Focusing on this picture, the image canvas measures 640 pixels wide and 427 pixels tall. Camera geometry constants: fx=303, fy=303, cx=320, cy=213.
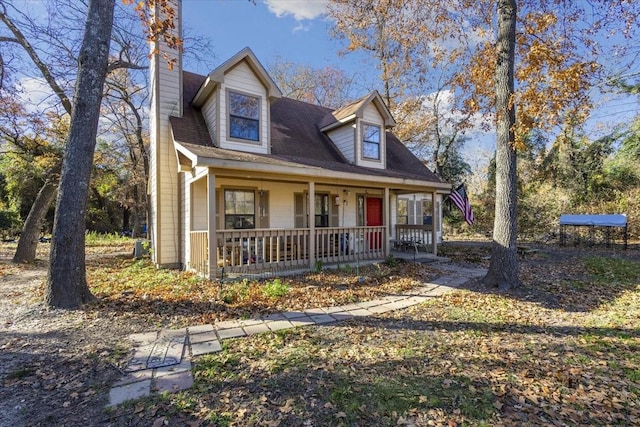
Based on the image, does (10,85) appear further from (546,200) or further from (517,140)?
(546,200)

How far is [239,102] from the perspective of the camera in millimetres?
9414

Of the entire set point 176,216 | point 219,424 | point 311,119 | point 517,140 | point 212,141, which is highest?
point 311,119

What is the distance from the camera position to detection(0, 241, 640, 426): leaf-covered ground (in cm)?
271

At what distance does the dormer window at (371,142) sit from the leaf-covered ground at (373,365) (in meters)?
6.97

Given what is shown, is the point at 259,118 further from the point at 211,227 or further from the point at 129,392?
the point at 129,392

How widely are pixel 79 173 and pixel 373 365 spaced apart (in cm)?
593

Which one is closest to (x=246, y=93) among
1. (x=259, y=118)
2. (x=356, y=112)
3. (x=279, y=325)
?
(x=259, y=118)

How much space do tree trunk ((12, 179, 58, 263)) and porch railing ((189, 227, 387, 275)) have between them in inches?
272

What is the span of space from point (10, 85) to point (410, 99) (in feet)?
69.1

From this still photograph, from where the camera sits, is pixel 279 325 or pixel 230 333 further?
pixel 279 325

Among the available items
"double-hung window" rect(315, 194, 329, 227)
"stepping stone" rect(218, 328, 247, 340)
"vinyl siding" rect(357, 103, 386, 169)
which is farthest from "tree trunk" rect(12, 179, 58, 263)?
"vinyl siding" rect(357, 103, 386, 169)

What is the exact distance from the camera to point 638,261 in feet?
36.4

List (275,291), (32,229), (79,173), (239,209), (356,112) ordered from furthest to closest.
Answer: (356,112) < (32,229) < (239,209) < (275,291) < (79,173)

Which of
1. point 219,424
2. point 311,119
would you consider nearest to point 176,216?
point 311,119
